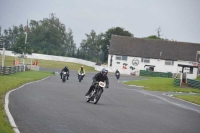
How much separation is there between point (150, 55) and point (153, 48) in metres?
2.65

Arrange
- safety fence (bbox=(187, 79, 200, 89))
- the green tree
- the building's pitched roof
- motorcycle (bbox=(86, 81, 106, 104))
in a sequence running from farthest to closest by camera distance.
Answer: the building's pitched roof → the green tree → safety fence (bbox=(187, 79, 200, 89)) → motorcycle (bbox=(86, 81, 106, 104))

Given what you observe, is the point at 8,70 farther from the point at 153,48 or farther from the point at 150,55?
the point at 153,48

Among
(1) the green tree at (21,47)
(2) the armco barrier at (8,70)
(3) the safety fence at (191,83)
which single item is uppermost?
(1) the green tree at (21,47)

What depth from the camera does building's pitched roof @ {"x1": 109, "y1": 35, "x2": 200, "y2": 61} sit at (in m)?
97.6

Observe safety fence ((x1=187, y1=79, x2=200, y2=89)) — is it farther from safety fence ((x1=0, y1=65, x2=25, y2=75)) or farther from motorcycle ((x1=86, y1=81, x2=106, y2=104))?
motorcycle ((x1=86, y1=81, x2=106, y2=104))

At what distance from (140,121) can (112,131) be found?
2.96 m

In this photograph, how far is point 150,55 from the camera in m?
97.8

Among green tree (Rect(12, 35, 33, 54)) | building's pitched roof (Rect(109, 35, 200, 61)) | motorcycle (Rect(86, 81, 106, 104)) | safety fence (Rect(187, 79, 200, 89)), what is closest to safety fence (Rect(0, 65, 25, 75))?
green tree (Rect(12, 35, 33, 54))

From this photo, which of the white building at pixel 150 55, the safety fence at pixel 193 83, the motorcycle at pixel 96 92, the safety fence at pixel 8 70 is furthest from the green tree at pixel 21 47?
the motorcycle at pixel 96 92

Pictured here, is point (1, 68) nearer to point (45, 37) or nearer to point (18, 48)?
point (18, 48)

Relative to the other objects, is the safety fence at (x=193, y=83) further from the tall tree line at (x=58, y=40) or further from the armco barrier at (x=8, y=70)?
the tall tree line at (x=58, y=40)

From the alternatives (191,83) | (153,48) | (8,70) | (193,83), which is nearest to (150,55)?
(153,48)

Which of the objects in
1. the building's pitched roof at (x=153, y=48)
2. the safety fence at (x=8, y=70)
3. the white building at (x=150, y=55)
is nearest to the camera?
the safety fence at (x=8, y=70)

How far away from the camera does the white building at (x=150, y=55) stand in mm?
96438
